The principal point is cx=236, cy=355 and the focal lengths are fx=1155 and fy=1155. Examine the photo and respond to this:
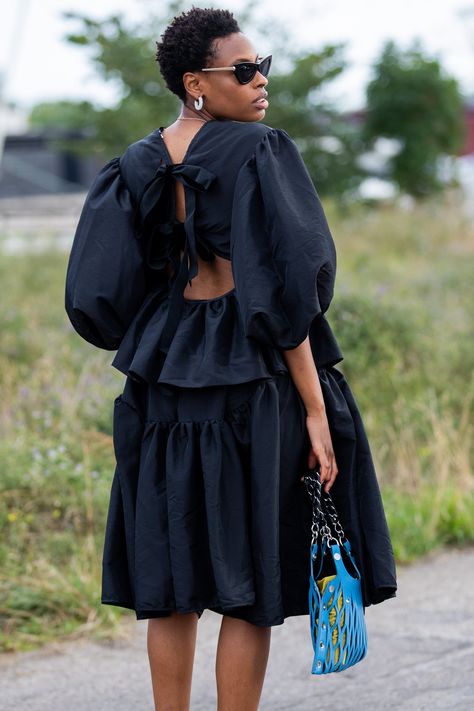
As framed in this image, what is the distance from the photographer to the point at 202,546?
8.89 feet

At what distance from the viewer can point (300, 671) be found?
391 centimetres

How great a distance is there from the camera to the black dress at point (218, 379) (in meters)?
2.64

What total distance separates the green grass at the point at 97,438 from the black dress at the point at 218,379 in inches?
62.5

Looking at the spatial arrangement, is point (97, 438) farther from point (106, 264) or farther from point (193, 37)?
point (193, 37)

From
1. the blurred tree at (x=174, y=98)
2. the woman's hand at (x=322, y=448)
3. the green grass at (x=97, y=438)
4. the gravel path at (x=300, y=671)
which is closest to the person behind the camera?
the woman's hand at (x=322, y=448)

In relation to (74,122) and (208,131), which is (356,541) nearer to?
(208,131)

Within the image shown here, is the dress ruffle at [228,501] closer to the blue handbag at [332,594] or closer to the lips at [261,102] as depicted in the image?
the blue handbag at [332,594]

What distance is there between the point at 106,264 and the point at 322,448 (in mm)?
688

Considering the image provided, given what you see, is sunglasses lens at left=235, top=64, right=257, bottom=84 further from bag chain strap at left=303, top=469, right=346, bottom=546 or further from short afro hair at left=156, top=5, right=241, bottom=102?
bag chain strap at left=303, top=469, right=346, bottom=546

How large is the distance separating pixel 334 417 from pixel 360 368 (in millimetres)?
3744

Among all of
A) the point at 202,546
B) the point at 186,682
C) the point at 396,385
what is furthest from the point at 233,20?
the point at 396,385

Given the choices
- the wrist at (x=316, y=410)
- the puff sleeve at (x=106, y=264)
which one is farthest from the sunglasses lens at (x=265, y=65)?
the wrist at (x=316, y=410)

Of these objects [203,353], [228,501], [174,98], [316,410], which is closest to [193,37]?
[203,353]

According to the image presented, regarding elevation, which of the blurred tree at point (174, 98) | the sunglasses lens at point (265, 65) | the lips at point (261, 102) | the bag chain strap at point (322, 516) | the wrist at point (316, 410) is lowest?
the bag chain strap at point (322, 516)
